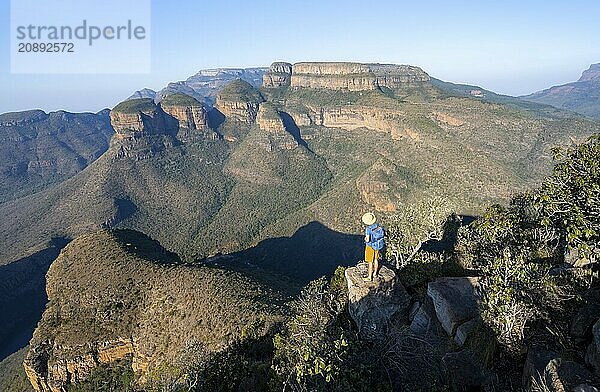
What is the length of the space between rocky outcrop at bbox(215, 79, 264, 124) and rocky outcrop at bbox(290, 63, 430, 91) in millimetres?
25698

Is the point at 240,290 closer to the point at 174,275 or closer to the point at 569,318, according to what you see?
the point at 174,275

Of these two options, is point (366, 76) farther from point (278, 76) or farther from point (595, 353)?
point (595, 353)

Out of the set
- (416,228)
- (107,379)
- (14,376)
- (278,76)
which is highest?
(278,76)

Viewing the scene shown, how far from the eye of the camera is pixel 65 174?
169 meters

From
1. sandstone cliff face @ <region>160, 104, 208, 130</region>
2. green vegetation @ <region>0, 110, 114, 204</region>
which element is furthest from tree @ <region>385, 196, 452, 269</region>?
green vegetation @ <region>0, 110, 114, 204</region>

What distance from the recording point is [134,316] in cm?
3406

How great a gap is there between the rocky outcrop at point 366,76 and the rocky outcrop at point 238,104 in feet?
84.3

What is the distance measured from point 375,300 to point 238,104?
13572 centimetres

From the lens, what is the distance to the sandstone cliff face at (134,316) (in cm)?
3059

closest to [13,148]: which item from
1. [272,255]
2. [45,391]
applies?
[272,255]

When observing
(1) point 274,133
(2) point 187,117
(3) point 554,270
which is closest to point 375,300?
(3) point 554,270

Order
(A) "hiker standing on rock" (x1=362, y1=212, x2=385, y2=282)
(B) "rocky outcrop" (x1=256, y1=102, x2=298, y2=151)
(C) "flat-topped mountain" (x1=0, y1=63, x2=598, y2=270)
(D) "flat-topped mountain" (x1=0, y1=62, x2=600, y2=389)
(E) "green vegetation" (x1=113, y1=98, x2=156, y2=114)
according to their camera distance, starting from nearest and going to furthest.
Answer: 1. (A) "hiker standing on rock" (x1=362, y1=212, x2=385, y2=282)
2. (D) "flat-topped mountain" (x1=0, y1=62, x2=600, y2=389)
3. (C) "flat-topped mountain" (x1=0, y1=63, x2=598, y2=270)
4. (E) "green vegetation" (x1=113, y1=98, x2=156, y2=114)
5. (B) "rocky outcrop" (x1=256, y1=102, x2=298, y2=151)

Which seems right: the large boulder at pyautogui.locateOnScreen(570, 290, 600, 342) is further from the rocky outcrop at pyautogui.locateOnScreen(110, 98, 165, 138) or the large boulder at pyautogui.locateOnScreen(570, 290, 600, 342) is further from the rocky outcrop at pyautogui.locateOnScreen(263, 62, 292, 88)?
the rocky outcrop at pyautogui.locateOnScreen(263, 62, 292, 88)

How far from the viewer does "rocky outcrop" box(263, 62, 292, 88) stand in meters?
168
